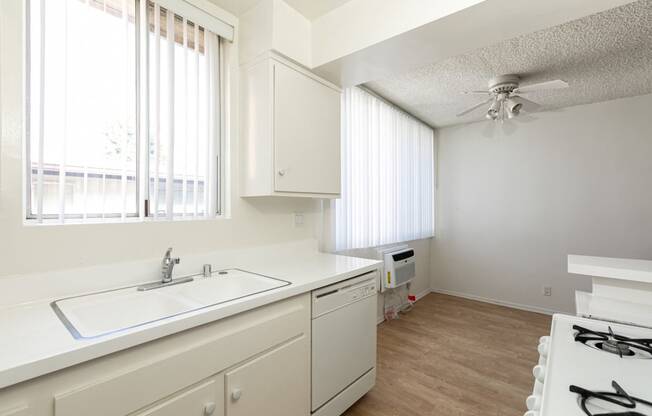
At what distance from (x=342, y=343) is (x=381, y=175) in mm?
1956

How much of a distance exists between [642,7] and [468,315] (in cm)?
303

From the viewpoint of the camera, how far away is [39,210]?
3.90 ft

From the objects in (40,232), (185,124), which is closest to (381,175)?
(185,124)

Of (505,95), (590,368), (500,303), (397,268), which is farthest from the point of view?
(500,303)

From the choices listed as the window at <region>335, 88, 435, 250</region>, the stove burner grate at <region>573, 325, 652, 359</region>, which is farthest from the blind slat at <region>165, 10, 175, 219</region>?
the stove burner grate at <region>573, 325, 652, 359</region>

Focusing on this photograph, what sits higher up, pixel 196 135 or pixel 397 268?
pixel 196 135

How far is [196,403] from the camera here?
101 cm

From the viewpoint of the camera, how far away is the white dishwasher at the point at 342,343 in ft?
4.96

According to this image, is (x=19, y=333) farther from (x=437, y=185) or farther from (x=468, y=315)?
(x=437, y=185)

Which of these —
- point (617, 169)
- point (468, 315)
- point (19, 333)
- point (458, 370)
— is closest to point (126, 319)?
point (19, 333)

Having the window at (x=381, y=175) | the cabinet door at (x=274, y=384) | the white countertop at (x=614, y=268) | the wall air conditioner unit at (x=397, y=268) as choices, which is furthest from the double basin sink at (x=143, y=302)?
the wall air conditioner unit at (x=397, y=268)

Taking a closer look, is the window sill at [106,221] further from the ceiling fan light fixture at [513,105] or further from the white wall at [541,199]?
the white wall at [541,199]

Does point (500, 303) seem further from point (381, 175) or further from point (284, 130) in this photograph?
point (284, 130)

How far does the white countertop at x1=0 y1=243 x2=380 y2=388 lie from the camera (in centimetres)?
74
